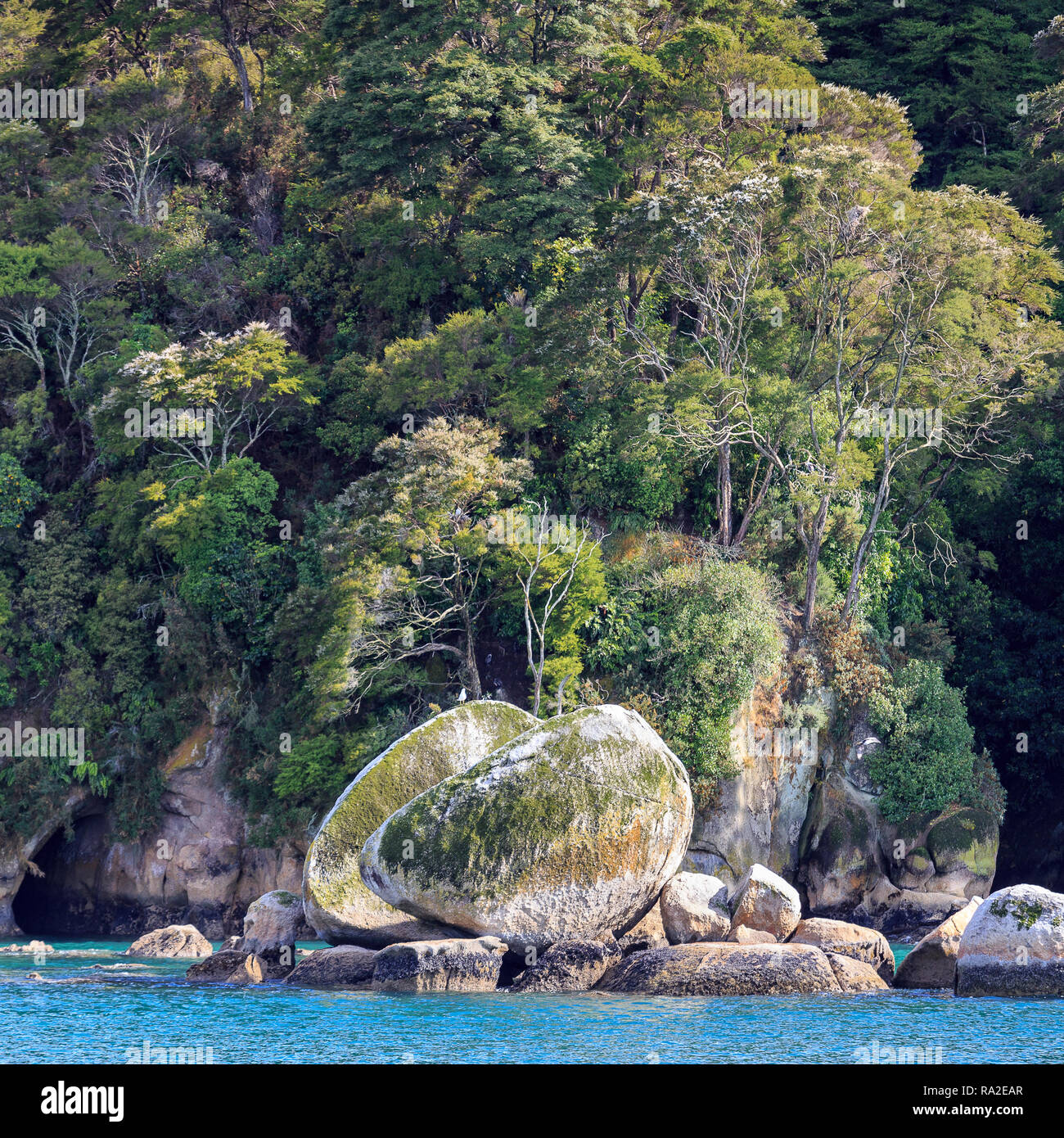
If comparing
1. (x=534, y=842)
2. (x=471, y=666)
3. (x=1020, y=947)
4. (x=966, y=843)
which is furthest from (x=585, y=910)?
(x=966, y=843)

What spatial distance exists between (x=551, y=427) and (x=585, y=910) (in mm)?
15818

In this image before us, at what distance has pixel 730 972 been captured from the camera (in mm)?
21578

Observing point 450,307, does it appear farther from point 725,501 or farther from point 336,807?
point 336,807

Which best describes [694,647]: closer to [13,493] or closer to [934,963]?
[934,963]

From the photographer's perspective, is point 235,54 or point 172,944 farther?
point 235,54

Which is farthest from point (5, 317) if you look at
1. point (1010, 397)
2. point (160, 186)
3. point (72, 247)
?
point (1010, 397)

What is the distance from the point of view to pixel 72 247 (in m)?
37.8

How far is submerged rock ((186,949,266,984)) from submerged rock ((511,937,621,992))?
4574 mm

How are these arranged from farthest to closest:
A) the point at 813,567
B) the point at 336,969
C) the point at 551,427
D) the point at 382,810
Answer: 1. the point at 551,427
2. the point at 813,567
3. the point at 382,810
4. the point at 336,969

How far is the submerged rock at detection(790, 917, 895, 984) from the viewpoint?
22984mm

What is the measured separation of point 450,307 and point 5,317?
12.1 metres

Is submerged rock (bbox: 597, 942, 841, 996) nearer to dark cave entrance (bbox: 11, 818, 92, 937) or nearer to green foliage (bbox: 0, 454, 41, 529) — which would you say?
dark cave entrance (bbox: 11, 818, 92, 937)

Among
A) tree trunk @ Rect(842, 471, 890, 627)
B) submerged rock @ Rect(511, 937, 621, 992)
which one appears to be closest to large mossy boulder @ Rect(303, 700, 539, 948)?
submerged rock @ Rect(511, 937, 621, 992)

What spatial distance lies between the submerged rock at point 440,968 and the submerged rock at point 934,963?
6553mm
